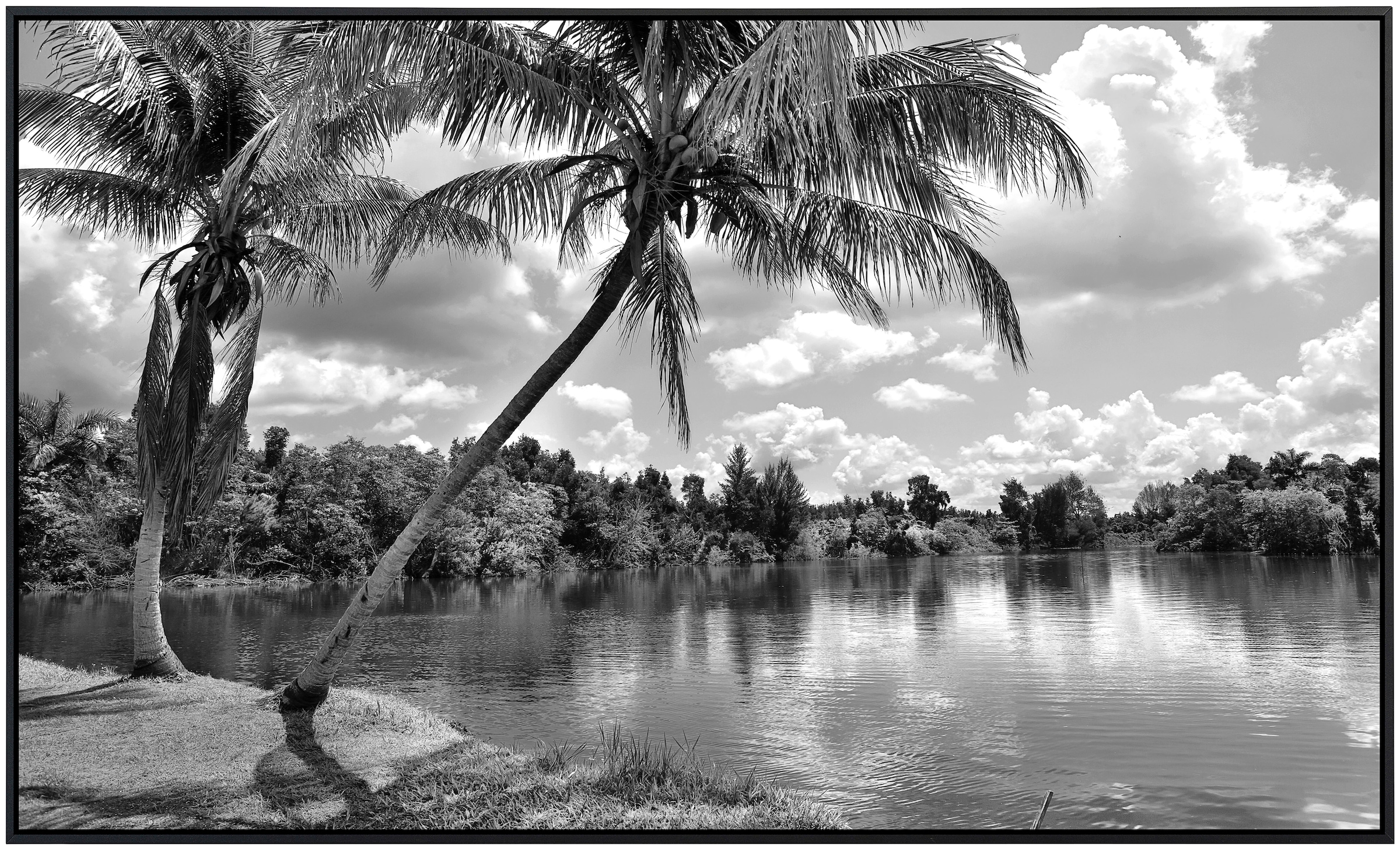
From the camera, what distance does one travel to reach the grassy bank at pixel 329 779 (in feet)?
15.3

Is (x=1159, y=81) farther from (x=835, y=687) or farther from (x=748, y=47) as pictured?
(x=835, y=687)

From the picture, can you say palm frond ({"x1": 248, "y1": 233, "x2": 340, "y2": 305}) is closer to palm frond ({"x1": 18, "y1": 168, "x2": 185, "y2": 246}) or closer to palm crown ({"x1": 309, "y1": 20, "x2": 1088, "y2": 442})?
palm frond ({"x1": 18, "y1": 168, "x2": 185, "y2": 246})

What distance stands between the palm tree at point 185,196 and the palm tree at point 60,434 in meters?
0.84

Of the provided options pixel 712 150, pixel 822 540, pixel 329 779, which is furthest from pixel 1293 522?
pixel 822 540

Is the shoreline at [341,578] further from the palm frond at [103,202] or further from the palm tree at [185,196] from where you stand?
the palm frond at [103,202]

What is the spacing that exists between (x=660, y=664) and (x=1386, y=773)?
10467 millimetres

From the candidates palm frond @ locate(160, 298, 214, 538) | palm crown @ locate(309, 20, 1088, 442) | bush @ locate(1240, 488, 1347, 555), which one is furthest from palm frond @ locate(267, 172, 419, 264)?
bush @ locate(1240, 488, 1347, 555)

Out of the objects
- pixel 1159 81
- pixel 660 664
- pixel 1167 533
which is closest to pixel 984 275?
pixel 1159 81

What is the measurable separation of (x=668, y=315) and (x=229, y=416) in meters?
3.90

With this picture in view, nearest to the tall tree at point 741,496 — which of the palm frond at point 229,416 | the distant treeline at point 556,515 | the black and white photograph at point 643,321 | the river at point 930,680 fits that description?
the distant treeline at point 556,515

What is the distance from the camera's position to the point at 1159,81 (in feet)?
15.5

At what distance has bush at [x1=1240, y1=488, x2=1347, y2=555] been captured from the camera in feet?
68.9

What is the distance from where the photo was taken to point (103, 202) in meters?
7.83

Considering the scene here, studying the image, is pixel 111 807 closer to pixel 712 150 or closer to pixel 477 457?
pixel 477 457
